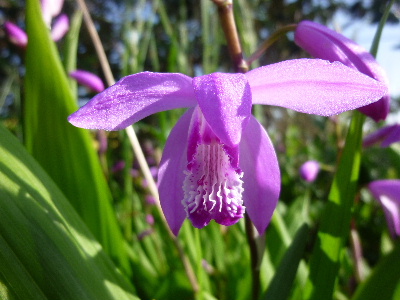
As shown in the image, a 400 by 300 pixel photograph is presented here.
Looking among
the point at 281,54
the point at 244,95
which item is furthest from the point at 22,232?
the point at 281,54

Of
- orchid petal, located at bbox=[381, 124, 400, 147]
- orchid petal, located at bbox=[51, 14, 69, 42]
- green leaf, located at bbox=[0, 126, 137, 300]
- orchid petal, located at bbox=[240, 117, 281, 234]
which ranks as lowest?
orchid petal, located at bbox=[381, 124, 400, 147]

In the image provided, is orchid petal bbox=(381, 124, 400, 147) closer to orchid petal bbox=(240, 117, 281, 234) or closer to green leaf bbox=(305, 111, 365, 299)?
green leaf bbox=(305, 111, 365, 299)

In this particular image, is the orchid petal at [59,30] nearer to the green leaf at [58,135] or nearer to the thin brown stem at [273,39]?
the green leaf at [58,135]

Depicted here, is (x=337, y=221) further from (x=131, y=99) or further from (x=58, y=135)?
(x=58, y=135)

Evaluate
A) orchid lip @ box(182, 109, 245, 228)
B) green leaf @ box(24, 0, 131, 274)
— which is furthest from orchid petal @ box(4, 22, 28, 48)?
orchid lip @ box(182, 109, 245, 228)

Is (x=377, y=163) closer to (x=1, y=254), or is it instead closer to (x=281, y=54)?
(x=1, y=254)

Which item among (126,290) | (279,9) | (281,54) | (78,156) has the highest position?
(78,156)

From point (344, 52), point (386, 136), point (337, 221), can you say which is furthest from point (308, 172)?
point (344, 52)
